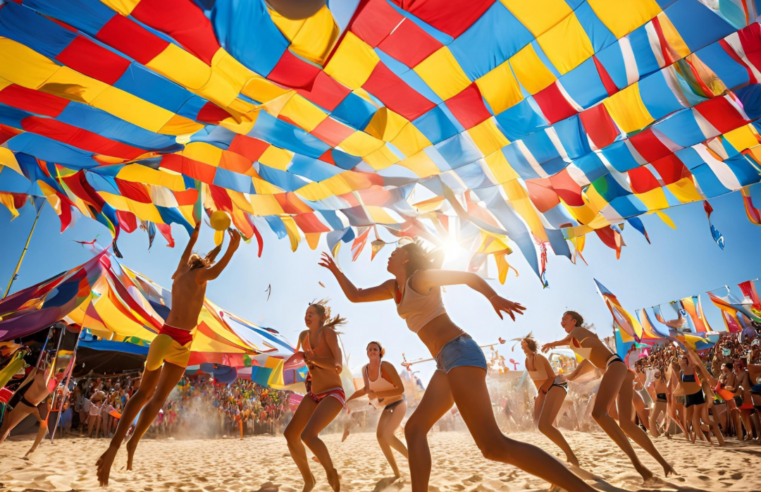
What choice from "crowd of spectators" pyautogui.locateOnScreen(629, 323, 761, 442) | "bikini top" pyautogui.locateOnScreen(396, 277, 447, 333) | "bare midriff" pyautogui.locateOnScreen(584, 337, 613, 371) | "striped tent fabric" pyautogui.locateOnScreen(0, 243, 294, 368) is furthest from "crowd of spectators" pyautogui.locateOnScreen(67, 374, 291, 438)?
"bikini top" pyautogui.locateOnScreen(396, 277, 447, 333)

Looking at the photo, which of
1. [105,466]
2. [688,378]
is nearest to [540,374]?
[105,466]

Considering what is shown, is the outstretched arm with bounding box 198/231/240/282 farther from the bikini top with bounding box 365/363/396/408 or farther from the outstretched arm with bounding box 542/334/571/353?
the outstretched arm with bounding box 542/334/571/353

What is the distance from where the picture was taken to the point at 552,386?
4.69 metres

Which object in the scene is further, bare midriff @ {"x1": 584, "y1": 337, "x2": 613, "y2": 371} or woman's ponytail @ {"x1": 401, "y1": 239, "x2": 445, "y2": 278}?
bare midriff @ {"x1": 584, "y1": 337, "x2": 613, "y2": 371}

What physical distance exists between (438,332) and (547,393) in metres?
2.82

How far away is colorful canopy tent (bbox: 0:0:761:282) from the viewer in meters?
2.93

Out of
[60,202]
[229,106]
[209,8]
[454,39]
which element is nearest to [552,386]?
[454,39]

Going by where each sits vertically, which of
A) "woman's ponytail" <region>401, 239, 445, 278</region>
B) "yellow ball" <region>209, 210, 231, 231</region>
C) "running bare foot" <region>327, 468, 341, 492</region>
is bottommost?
"running bare foot" <region>327, 468, 341, 492</region>

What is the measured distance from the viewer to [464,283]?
2.29 m

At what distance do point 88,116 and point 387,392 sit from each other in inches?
151

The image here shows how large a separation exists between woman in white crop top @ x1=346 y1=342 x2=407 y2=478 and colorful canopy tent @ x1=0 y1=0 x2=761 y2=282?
166 centimetres

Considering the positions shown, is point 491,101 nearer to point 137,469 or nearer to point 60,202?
point 60,202

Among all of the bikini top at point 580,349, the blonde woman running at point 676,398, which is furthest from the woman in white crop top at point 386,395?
the blonde woman running at point 676,398

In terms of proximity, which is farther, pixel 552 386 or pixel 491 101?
pixel 552 386
